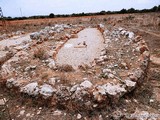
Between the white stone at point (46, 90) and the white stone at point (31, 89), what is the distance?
15 centimetres

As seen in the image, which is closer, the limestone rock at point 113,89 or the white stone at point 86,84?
the limestone rock at point 113,89

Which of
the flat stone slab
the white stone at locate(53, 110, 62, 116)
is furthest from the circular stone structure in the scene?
the white stone at locate(53, 110, 62, 116)

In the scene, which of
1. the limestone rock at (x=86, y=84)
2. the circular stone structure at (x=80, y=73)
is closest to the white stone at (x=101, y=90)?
the circular stone structure at (x=80, y=73)

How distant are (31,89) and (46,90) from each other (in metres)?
0.45

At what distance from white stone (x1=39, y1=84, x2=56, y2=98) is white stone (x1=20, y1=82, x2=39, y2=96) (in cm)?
15

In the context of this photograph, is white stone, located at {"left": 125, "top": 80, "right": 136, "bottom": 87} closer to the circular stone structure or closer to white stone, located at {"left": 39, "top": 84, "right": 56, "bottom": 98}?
the circular stone structure

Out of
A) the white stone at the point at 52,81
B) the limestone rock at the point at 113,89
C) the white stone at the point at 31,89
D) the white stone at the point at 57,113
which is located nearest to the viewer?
the white stone at the point at 57,113

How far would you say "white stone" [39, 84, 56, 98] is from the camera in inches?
208

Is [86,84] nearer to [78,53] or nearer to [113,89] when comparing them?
[113,89]

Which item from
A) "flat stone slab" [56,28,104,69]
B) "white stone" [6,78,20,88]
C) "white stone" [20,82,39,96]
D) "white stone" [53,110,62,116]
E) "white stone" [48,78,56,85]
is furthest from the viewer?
"flat stone slab" [56,28,104,69]

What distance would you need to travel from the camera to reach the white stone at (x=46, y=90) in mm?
5281

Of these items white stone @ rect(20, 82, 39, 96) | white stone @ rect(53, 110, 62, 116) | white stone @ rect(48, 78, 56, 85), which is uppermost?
white stone @ rect(48, 78, 56, 85)

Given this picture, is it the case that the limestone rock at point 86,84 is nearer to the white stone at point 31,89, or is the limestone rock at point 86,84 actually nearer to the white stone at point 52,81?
the white stone at point 52,81

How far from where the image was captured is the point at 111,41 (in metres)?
9.70
